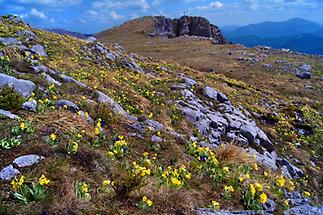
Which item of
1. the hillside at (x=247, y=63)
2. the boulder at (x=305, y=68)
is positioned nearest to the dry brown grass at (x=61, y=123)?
the hillside at (x=247, y=63)

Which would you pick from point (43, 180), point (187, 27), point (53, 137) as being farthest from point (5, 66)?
point (187, 27)

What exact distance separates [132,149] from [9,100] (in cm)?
296

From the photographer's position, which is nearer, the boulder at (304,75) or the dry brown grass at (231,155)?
the dry brown grass at (231,155)

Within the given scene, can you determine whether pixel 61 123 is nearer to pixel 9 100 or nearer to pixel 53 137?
pixel 53 137

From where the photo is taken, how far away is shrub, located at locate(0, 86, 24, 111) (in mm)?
7313

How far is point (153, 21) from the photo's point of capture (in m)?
88.0

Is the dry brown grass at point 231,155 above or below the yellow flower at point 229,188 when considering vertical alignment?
below

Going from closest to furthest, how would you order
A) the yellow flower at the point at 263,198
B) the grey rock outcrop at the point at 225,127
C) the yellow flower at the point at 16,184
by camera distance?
the yellow flower at the point at 16,184 < the yellow flower at the point at 263,198 < the grey rock outcrop at the point at 225,127

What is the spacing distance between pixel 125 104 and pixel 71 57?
7153mm

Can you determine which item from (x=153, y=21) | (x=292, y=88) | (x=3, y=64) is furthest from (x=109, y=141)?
(x=153, y=21)

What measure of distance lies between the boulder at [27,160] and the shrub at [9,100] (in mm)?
2218

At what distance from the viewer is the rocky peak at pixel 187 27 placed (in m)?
87.2

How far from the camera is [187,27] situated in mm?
89375

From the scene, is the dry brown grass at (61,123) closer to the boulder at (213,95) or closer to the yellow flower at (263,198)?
the yellow flower at (263,198)
